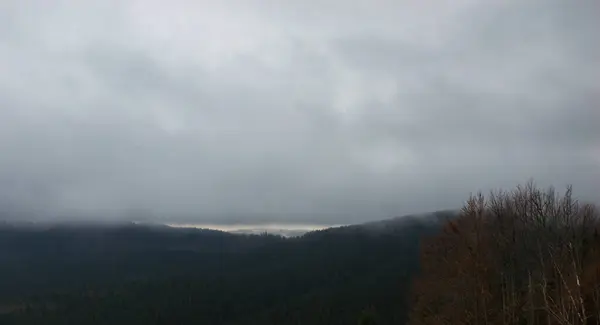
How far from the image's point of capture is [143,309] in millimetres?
177250

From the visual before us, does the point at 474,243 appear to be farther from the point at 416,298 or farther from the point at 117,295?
the point at 117,295

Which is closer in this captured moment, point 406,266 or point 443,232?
point 443,232

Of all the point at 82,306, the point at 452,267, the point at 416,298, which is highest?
the point at 452,267

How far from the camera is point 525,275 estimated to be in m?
39.3

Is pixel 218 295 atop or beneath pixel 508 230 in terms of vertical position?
beneath

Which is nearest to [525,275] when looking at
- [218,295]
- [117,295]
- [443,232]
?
[443,232]

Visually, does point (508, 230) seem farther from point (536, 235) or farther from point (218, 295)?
point (218, 295)

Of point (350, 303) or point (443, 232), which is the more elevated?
point (443, 232)

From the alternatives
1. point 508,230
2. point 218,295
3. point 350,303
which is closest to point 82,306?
point 218,295

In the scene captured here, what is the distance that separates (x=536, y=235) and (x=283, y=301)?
148 metres

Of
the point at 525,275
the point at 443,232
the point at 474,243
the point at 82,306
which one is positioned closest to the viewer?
the point at 474,243

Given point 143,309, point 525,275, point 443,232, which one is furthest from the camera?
point 143,309

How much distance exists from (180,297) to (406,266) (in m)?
70.3

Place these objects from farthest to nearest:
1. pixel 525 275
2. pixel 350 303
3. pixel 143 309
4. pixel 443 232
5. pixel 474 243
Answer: pixel 143 309 < pixel 350 303 < pixel 443 232 < pixel 525 275 < pixel 474 243
